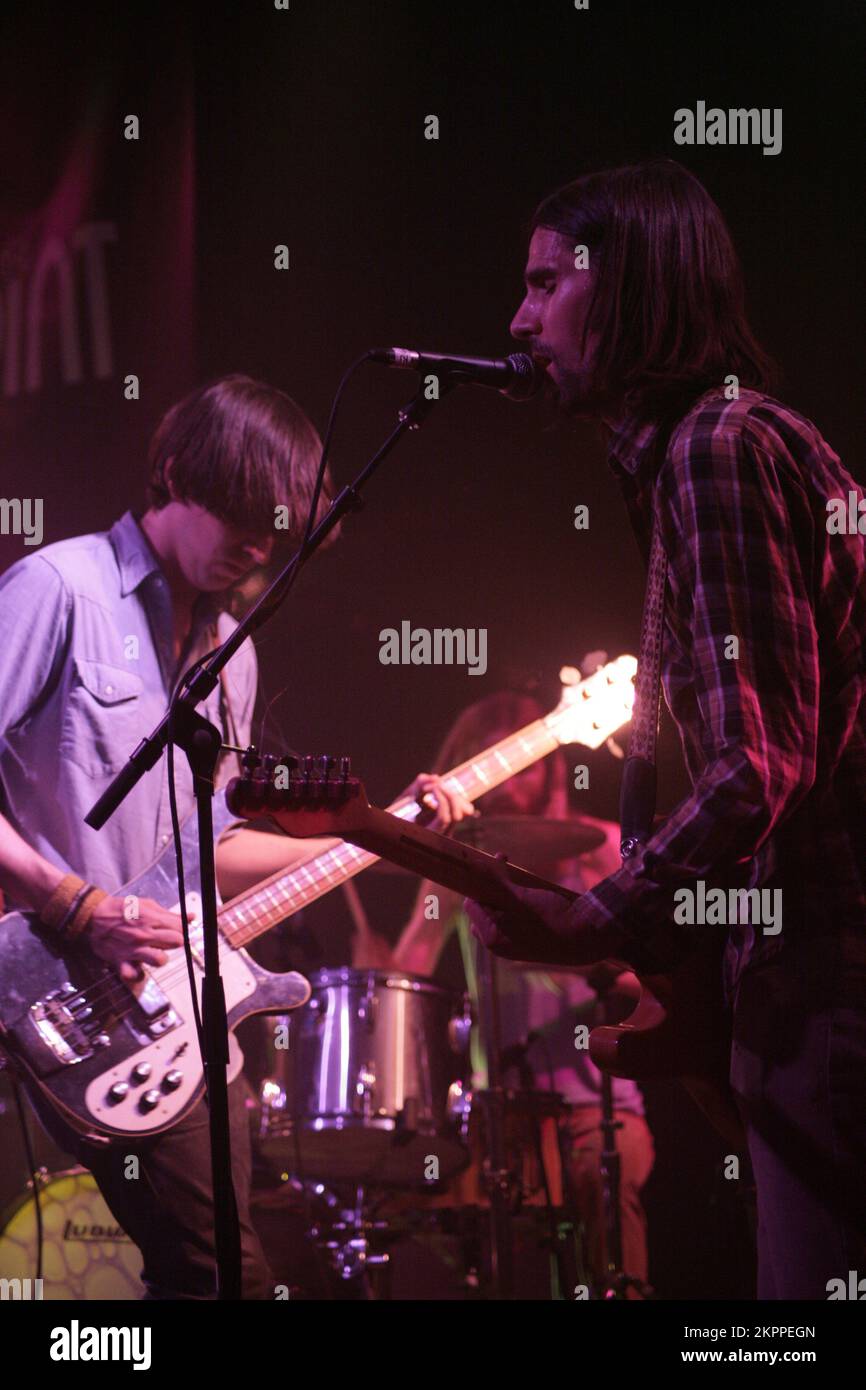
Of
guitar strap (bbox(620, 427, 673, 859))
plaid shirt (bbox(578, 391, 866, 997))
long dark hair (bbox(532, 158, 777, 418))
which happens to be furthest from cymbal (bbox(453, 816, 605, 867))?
plaid shirt (bbox(578, 391, 866, 997))

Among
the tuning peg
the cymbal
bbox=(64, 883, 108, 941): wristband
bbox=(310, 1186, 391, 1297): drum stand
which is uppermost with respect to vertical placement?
the tuning peg

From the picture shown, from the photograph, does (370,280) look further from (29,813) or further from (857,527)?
(857,527)

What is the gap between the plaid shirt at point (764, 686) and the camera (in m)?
1.63

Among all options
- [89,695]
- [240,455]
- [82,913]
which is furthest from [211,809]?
[240,455]

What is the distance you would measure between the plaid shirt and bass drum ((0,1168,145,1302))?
8.98ft

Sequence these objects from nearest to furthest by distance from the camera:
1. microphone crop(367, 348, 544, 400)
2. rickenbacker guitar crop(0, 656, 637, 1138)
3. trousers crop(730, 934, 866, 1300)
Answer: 1. trousers crop(730, 934, 866, 1300)
2. microphone crop(367, 348, 544, 400)
3. rickenbacker guitar crop(0, 656, 637, 1138)

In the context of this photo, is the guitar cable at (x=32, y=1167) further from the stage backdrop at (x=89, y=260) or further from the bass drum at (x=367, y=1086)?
the stage backdrop at (x=89, y=260)

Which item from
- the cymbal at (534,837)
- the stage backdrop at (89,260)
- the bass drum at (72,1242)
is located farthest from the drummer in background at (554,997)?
the stage backdrop at (89,260)

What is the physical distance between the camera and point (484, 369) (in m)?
2.50

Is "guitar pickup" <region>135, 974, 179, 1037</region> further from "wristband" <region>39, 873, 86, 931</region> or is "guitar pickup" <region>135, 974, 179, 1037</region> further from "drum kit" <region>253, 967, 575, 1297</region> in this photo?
"drum kit" <region>253, 967, 575, 1297</region>

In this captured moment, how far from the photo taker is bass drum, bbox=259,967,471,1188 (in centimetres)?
405

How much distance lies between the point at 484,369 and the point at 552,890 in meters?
1.05

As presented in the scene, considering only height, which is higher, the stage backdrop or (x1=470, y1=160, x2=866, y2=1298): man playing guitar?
the stage backdrop
